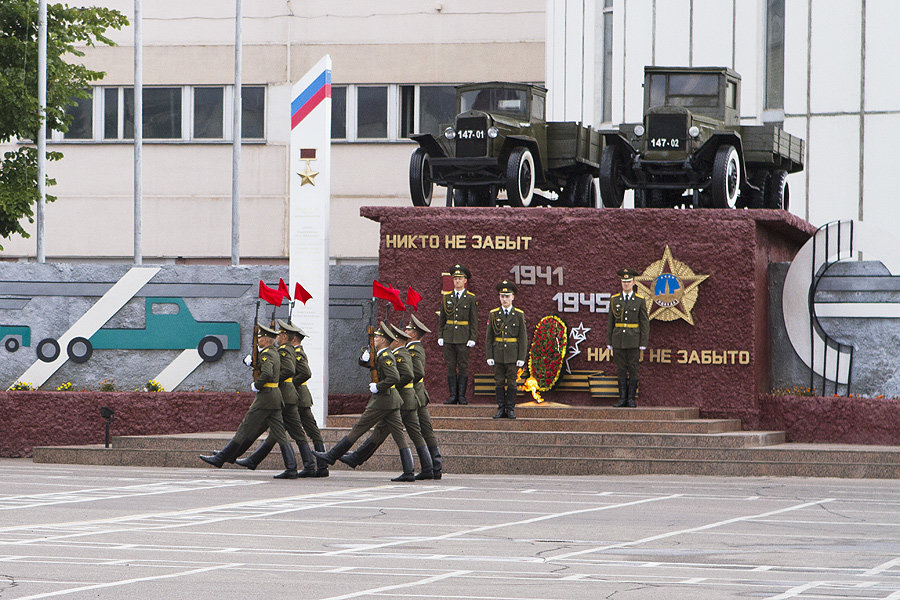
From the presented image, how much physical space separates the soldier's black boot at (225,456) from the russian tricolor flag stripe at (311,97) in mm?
5458

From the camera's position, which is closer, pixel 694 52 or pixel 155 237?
pixel 694 52

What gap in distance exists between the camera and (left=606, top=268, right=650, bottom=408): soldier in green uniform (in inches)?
828

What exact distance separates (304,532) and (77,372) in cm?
1275

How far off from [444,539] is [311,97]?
10.8 m

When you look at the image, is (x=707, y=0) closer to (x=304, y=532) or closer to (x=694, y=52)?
(x=694, y=52)

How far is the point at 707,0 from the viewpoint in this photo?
31562mm

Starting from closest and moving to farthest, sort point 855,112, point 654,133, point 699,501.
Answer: point 699,501 < point 654,133 < point 855,112

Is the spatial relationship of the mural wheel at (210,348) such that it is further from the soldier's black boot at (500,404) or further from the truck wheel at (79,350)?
the soldier's black boot at (500,404)

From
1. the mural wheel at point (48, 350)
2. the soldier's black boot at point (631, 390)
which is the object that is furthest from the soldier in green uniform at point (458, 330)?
the mural wheel at point (48, 350)

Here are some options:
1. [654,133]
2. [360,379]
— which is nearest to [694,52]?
[654,133]

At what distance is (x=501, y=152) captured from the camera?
22.5 metres

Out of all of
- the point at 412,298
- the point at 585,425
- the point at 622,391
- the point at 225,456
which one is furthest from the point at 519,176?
the point at 225,456

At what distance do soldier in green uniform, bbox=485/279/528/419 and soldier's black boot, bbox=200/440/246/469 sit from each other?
4337 mm

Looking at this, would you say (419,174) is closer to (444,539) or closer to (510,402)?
(510,402)
